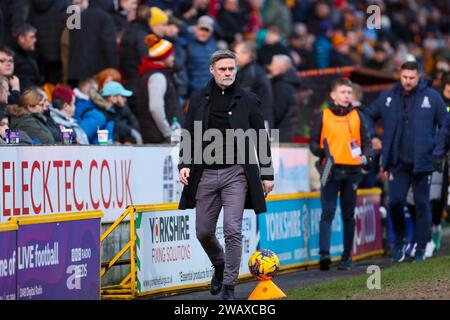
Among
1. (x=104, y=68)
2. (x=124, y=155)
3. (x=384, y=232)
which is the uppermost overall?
(x=104, y=68)

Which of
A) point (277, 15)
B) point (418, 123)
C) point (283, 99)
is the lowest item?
point (418, 123)

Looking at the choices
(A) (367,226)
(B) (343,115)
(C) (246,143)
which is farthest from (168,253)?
(A) (367,226)

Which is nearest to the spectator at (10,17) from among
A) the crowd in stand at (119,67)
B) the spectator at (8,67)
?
the crowd in stand at (119,67)

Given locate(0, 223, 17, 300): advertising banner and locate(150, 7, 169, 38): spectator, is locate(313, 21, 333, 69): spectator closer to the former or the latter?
locate(150, 7, 169, 38): spectator

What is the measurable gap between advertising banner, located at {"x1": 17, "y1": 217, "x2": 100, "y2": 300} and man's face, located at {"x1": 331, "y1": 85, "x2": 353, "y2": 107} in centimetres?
441

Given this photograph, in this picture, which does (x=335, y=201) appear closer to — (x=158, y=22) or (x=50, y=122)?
(x=50, y=122)

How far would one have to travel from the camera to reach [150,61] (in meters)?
16.1

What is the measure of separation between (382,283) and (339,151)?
3.17 m

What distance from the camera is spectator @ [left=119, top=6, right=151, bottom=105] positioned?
684 inches

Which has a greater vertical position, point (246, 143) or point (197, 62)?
point (197, 62)

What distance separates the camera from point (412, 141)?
1531 centimetres
